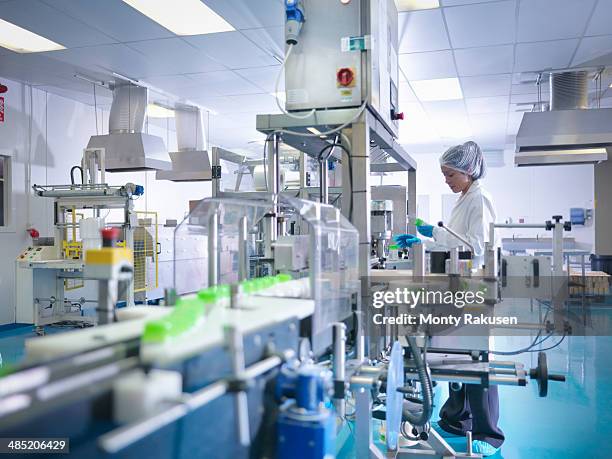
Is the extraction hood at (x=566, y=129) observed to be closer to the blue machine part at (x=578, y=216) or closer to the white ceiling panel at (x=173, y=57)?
the white ceiling panel at (x=173, y=57)

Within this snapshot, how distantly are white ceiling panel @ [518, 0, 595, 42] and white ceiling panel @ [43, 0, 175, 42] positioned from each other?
2.78 meters

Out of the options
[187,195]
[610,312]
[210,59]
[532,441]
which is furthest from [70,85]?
[610,312]

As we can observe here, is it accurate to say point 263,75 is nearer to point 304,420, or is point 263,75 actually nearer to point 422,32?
point 422,32

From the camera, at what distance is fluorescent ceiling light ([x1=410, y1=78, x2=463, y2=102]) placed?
17.8ft

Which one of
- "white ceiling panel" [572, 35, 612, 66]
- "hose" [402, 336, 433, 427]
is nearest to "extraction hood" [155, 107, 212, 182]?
"white ceiling panel" [572, 35, 612, 66]

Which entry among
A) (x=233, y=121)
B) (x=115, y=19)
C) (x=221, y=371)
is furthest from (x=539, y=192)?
(x=221, y=371)

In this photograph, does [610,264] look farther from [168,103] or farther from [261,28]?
[168,103]

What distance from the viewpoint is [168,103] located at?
630 centimetres

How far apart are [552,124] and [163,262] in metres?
4.42

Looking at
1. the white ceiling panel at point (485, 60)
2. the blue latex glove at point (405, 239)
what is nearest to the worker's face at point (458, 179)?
the blue latex glove at point (405, 239)

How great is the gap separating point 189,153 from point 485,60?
3.55 metres

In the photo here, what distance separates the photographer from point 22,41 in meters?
4.38

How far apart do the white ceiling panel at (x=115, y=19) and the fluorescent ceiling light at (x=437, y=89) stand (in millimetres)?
2773

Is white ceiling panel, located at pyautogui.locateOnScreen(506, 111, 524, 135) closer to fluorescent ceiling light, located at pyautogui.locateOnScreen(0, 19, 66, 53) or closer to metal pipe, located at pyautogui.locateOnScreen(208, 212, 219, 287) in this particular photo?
fluorescent ceiling light, located at pyautogui.locateOnScreen(0, 19, 66, 53)
